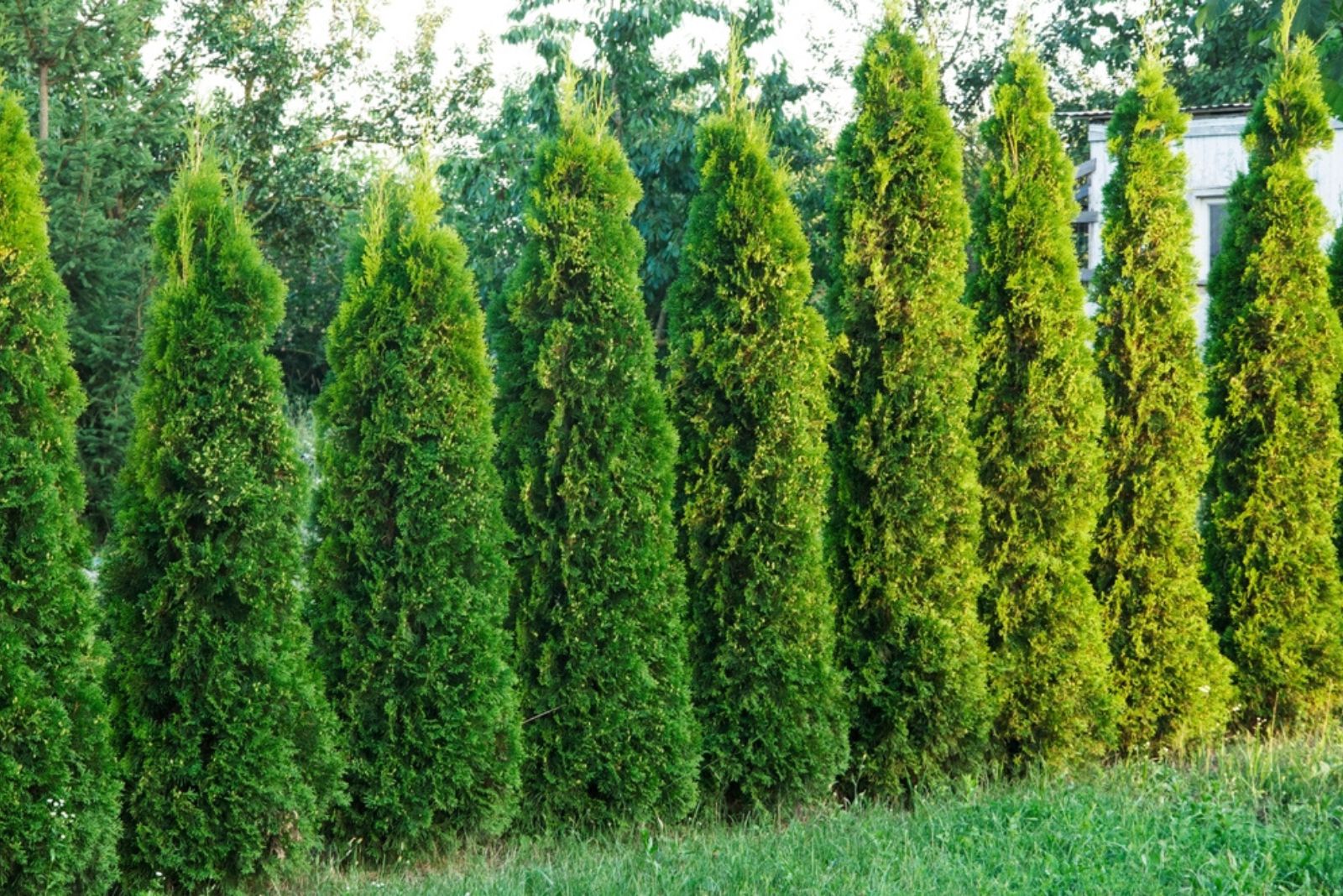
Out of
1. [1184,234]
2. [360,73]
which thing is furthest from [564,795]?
[360,73]

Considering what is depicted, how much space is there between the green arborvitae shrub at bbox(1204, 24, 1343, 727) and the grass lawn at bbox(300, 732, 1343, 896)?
1739 millimetres

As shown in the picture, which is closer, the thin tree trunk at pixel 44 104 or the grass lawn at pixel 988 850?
the grass lawn at pixel 988 850

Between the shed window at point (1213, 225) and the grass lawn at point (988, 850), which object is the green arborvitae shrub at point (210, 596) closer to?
the grass lawn at point (988, 850)

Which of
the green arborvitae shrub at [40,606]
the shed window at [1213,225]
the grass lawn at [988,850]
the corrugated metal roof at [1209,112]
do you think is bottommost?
the grass lawn at [988,850]

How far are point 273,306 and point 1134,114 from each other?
542 cm

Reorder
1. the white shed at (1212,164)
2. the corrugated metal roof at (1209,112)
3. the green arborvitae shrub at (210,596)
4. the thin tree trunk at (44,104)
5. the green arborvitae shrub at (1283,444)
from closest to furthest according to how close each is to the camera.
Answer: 1. the green arborvitae shrub at (210,596)
2. the green arborvitae shrub at (1283,444)
3. the thin tree trunk at (44,104)
4. the corrugated metal roof at (1209,112)
5. the white shed at (1212,164)

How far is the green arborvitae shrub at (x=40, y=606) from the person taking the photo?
4.51m

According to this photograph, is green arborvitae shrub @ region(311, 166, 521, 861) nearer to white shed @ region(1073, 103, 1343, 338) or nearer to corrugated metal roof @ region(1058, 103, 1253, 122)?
corrugated metal roof @ region(1058, 103, 1253, 122)

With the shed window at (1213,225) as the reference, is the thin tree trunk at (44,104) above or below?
above

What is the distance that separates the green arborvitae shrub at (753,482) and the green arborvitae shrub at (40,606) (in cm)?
290

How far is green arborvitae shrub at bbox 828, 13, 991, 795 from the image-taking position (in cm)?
679

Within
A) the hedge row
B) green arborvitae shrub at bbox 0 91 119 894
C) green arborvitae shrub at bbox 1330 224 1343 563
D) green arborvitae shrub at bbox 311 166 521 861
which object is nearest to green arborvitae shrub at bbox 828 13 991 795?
the hedge row

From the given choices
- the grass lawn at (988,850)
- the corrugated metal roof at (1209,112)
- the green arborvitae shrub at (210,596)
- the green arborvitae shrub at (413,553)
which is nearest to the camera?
the grass lawn at (988,850)

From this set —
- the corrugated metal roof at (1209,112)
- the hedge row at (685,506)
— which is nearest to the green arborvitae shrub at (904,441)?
the hedge row at (685,506)
